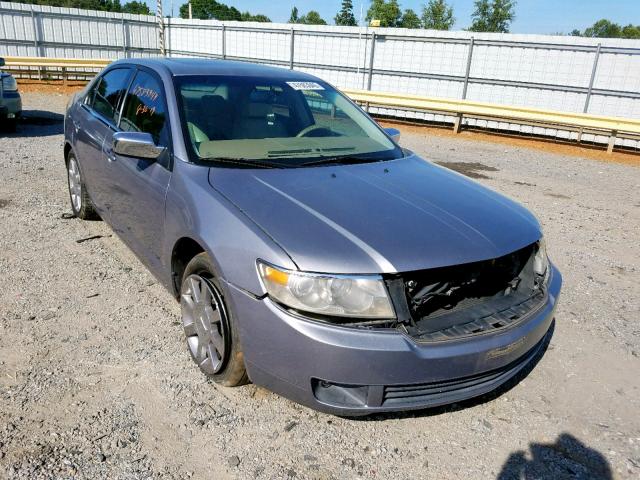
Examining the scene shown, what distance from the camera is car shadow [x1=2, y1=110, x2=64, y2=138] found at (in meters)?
10.4

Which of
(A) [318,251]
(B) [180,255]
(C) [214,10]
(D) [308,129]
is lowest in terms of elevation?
(B) [180,255]

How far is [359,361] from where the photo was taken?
221 centimetres

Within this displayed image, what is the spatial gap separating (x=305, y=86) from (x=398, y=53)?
1336cm

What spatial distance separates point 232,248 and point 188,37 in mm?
20743

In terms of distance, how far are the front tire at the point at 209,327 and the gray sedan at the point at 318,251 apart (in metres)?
0.01

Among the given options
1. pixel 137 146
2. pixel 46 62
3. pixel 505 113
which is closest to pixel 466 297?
pixel 137 146

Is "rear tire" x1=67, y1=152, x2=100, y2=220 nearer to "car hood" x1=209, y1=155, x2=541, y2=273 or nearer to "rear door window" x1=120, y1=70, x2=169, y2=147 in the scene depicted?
"rear door window" x1=120, y1=70, x2=169, y2=147

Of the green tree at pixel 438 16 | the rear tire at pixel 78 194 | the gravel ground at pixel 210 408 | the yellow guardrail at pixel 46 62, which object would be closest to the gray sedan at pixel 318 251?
the gravel ground at pixel 210 408

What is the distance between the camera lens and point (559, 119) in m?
13.1

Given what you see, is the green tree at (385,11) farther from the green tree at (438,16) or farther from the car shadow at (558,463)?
the car shadow at (558,463)

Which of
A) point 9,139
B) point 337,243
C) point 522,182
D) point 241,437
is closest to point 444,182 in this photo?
point 337,243

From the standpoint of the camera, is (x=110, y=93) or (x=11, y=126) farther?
(x=11, y=126)

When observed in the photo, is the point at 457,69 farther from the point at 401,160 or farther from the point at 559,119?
the point at 401,160

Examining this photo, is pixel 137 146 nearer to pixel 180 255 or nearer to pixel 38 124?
pixel 180 255
